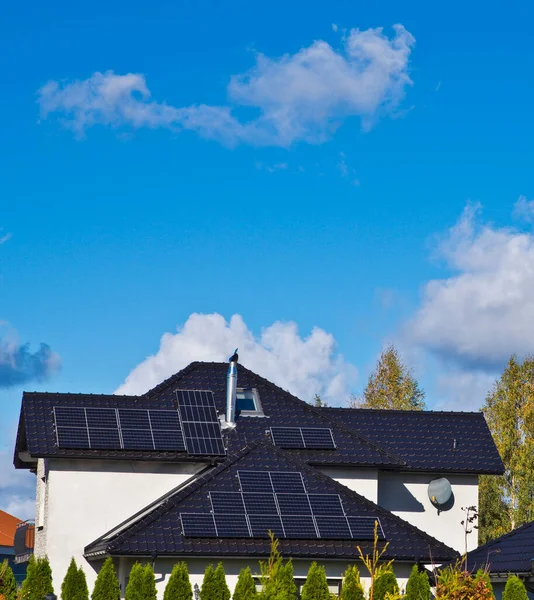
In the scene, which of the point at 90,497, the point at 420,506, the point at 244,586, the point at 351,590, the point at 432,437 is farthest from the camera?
the point at 432,437

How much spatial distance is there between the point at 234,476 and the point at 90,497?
4.48 metres

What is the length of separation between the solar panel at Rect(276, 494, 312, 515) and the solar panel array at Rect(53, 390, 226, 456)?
3331 mm

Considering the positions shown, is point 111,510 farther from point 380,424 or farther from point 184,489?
point 380,424

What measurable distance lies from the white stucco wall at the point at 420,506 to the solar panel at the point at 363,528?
5947 mm

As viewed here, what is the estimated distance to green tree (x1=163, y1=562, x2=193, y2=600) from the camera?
82.9 feet

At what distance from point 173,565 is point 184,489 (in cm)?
213

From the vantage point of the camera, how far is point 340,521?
28.7 m

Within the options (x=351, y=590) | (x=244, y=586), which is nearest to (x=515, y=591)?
(x=351, y=590)

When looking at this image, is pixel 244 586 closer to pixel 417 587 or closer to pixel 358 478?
pixel 417 587

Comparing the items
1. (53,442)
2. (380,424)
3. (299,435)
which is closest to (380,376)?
(380,424)

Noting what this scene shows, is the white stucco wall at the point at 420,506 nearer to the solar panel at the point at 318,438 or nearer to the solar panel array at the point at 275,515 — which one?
the solar panel at the point at 318,438

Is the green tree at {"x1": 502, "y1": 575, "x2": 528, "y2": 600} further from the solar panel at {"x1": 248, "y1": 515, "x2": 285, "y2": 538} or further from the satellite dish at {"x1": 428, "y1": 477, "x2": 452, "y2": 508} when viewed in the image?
the satellite dish at {"x1": 428, "y1": 477, "x2": 452, "y2": 508}

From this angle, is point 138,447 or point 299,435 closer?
point 138,447

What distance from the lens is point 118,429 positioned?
105ft
